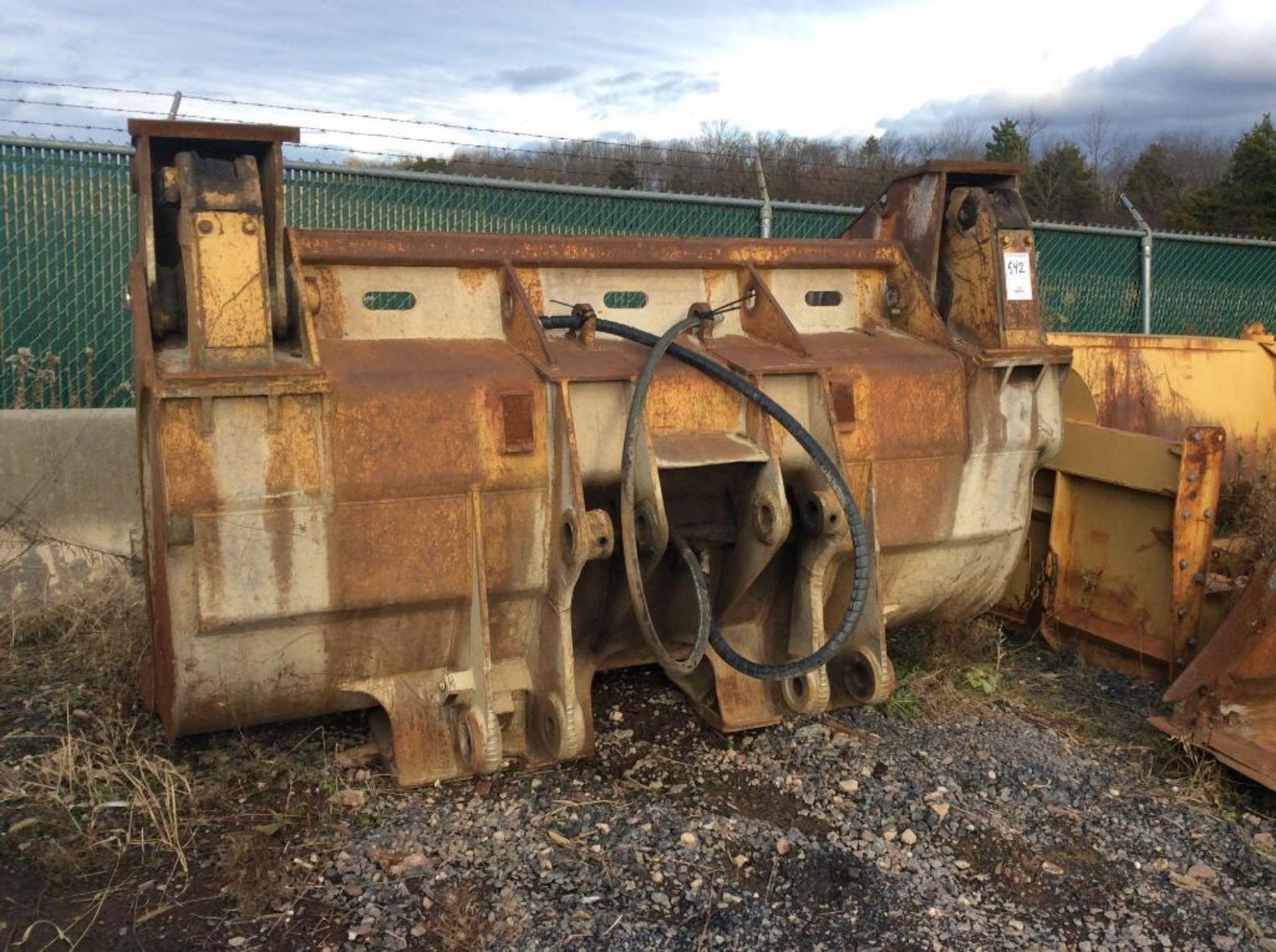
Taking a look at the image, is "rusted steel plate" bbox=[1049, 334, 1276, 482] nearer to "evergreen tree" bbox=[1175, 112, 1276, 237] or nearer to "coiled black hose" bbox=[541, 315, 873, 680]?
"coiled black hose" bbox=[541, 315, 873, 680]

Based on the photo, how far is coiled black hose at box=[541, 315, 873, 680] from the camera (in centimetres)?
309

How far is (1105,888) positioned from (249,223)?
9.41ft

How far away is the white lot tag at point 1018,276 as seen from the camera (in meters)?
3.98

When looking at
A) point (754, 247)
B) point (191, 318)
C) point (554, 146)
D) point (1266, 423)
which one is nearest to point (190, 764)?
point (191, 318)

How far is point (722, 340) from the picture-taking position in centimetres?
392

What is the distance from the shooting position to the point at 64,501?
17.0ft

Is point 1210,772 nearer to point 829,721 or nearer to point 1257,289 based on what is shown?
point 829,721

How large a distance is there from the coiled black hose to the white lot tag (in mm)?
1061

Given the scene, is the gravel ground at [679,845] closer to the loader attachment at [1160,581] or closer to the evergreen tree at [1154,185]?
the loader attachment at [1160,581]

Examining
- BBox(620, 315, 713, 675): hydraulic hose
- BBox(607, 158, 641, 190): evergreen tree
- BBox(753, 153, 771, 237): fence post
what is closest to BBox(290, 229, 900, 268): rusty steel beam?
BBox(620, 315, 713, 675): hydraulic hose

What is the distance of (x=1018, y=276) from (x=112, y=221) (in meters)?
4.86

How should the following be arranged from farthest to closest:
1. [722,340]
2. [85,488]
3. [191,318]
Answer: [85,488] < [722,340] < [191,318]

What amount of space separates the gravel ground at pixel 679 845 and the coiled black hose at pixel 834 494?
0.47 metres

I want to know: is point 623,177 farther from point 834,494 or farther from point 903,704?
point 834,494
